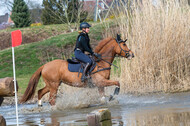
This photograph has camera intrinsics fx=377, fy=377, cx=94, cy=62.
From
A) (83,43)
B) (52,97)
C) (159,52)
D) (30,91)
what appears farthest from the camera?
(159,52)

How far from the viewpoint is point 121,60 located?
12.6 m

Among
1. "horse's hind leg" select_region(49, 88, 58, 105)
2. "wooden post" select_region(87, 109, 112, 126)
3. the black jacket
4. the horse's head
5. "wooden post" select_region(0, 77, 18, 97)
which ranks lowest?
"wooden post" select_region(87, 109, 112, 126)

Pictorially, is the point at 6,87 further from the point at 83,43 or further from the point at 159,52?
the point at 159,52

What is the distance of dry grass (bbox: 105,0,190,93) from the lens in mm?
11922

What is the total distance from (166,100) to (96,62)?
2.28 m

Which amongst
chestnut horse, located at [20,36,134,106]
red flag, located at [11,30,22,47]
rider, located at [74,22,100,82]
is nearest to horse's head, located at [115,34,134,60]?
chestnut horse, located at [20,36,134,106]

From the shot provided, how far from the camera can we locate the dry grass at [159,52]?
11.9m

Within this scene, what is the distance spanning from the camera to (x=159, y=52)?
39.5ft

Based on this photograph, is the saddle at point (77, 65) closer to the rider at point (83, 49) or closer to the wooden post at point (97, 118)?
the rider at point (83, 49)

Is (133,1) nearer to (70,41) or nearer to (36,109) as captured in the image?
(36,109)

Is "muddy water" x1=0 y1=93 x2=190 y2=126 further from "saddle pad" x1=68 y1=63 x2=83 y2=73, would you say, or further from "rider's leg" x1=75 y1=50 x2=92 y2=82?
"saddle pad" x1=68 y1=63 x2=83 y2=73

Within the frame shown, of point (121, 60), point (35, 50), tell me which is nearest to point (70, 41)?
point (35, 50)

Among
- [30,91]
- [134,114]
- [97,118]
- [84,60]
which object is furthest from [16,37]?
[30,91]

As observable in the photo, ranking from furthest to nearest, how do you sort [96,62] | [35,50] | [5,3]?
[5,3] < [35,50] < [96,62]
